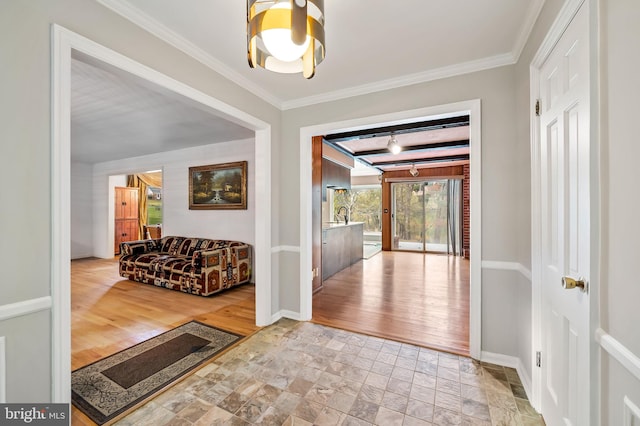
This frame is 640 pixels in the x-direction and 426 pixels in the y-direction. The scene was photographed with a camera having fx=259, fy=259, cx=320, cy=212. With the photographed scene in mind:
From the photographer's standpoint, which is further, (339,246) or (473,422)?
(339,246)

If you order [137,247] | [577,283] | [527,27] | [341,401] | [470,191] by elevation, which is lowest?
[341,401]

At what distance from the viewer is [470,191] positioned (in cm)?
215

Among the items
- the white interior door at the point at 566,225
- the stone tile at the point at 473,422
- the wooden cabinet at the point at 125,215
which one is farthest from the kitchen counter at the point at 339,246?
the wooden cabinet at the point at 125,215

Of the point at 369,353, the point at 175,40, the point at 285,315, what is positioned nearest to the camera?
the point at 175,40

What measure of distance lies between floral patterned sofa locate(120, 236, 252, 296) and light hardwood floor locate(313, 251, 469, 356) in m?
1.45

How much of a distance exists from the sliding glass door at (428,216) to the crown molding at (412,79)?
5727 mm

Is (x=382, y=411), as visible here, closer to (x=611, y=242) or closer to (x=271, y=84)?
(x=611, y=242)

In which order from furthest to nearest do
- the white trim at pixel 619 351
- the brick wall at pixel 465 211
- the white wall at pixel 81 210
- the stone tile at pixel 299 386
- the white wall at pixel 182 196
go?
the brick wall at pixel 465 211 < the white wall at pixel 81 210 < the white wall at pixel 182 196 < the stone tile at pixel 299 386 < the white trim at pixel 619 351

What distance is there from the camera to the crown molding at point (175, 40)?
5.17 ft

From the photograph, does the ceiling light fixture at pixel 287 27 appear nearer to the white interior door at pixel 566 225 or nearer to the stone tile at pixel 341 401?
the white interior door at pixel 566 225

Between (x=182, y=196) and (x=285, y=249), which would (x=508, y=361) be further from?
(x=182, y=196)

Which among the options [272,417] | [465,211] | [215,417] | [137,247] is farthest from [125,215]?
[465,211]

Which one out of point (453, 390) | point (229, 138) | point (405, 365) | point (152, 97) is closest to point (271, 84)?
point (152, 97)

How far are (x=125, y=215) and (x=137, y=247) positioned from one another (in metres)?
3.35
